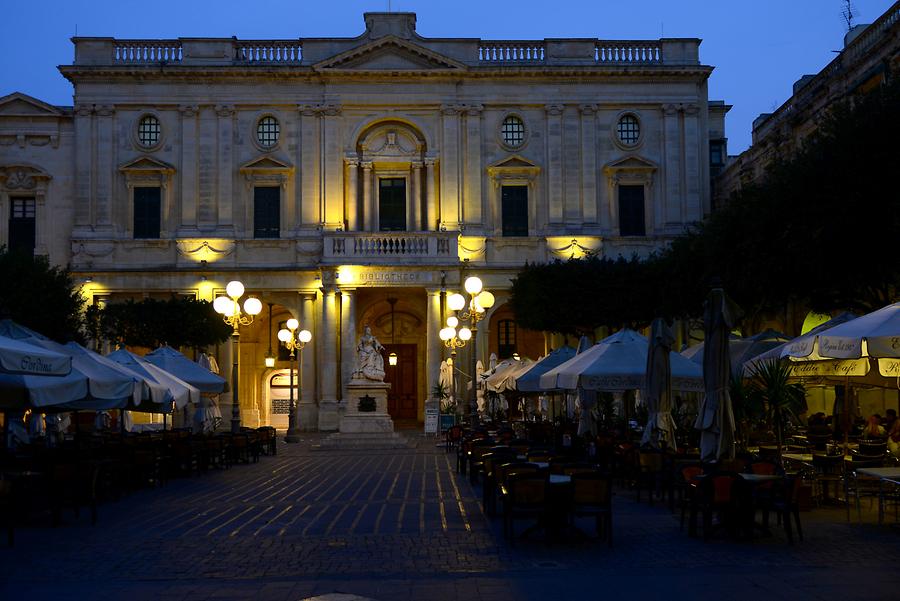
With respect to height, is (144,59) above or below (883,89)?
above

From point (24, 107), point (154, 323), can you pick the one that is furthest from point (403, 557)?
point (24, 107)

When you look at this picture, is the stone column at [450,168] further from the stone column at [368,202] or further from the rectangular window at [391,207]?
the stone column at [368,202]

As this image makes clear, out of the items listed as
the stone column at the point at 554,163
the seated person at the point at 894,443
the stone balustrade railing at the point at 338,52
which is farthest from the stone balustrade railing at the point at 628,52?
the seated person at the point at 894,443

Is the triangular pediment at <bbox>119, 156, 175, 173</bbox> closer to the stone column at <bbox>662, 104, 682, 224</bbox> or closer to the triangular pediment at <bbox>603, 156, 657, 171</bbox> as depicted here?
the triangular pediment at <bbox>603, 156, 657, 171</bbox>

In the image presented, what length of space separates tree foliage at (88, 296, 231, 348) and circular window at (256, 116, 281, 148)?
9.78 metres

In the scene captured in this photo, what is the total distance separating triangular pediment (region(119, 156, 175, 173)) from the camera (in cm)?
4472

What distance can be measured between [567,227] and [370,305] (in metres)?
9.19

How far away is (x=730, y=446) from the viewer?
14805mm

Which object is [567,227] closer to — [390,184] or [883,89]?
[390,184]

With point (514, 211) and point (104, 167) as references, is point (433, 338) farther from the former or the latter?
point (104, 167)

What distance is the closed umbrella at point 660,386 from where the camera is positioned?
676 inches

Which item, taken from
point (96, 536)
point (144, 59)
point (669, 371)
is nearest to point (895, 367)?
point (669, 371)

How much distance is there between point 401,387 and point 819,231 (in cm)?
2892

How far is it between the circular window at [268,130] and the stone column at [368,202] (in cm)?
384
